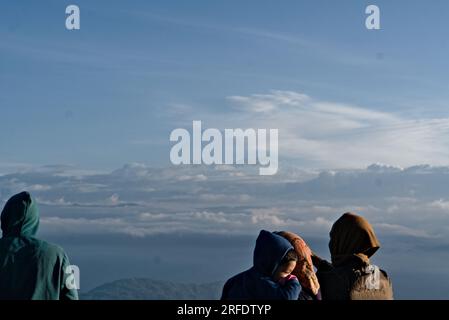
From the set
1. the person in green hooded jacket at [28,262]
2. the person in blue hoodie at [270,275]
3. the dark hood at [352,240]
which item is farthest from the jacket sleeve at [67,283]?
the dark hood at [352,240]

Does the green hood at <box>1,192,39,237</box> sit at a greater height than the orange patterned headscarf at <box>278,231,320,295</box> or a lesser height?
greater

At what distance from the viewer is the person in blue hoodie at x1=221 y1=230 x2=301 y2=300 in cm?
918

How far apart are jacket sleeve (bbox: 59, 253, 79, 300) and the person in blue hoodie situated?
178 cm

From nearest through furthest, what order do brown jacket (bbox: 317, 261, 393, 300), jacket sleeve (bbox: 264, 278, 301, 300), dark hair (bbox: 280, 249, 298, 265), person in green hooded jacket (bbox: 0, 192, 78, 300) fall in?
jacket sleeve (bbox: 264, 278, 301, 300), dark hair (bbox: 280, 249, 298, 265), person in green hooded jacket (bbox: 0, 192, 78, 300), brown jacket (bbox: 317, 261, 393, 300)

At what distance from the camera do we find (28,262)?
9.95 meters

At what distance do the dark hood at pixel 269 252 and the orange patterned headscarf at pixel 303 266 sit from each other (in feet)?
2.49

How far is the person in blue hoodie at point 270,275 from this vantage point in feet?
30.1

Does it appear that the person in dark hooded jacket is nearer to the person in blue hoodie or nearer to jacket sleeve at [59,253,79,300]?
the person in blue hoodie

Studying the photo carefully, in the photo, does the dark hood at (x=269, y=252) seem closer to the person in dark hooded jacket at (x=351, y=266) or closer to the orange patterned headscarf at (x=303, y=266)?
Answer: the orange patterned headscarf at (x=303, y=266)

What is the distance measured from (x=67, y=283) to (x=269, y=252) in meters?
2.39

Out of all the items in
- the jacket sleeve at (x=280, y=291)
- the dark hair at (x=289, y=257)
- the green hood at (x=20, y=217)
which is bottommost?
the jacket sleeve at (x=280, y=291)

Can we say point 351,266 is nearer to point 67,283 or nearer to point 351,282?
point 351,282

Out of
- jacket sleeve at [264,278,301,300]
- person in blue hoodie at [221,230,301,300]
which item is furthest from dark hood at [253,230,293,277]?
jacket sleeve at [264,278,301,300]
